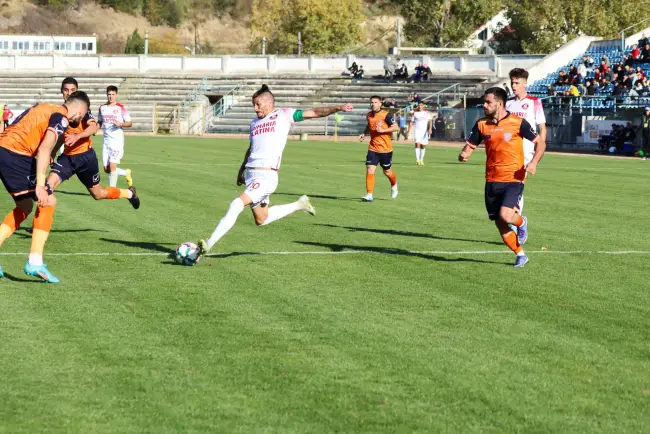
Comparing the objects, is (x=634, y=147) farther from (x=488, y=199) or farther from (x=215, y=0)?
(x=215, y=0)

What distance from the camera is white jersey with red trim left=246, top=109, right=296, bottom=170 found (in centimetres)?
1225

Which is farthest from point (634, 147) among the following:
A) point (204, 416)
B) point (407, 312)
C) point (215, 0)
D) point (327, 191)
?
point (215, 0)

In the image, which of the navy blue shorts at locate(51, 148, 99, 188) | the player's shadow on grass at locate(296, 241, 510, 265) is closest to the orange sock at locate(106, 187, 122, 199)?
the navy blue shorts at locate(51, 148, 99, 188)

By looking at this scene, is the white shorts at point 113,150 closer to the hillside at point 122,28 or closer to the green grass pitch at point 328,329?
the green grass pitch at point 328,329

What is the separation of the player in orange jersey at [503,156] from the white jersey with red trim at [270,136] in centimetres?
205

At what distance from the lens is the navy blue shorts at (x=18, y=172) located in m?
10.6

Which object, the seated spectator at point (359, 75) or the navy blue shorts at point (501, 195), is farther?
the seated spectator at point (359, 75)

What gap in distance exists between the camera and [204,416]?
6.23 meters

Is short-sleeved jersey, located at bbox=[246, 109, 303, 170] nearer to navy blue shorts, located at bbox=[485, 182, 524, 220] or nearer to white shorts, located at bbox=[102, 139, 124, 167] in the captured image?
navy blue shorts, located at bbox=[485, 182, 524, 220]

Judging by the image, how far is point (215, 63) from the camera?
7556cm

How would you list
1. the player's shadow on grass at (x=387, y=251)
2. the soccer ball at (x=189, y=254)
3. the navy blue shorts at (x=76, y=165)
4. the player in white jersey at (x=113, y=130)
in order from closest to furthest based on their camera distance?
1. the soccer ball at (x=189, y=254)
2. the player's shadow on grass at (x=387, y=251)
3. the navy blue shorts at (x=76, y=165)
4. the player in white jersey at (x=113, y=130)

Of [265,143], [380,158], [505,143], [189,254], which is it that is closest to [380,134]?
[380,158]

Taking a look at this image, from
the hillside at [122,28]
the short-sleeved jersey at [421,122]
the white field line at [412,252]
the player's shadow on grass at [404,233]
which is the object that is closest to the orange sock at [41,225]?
the white field line at [412,252]

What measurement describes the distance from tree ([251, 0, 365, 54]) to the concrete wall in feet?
102
